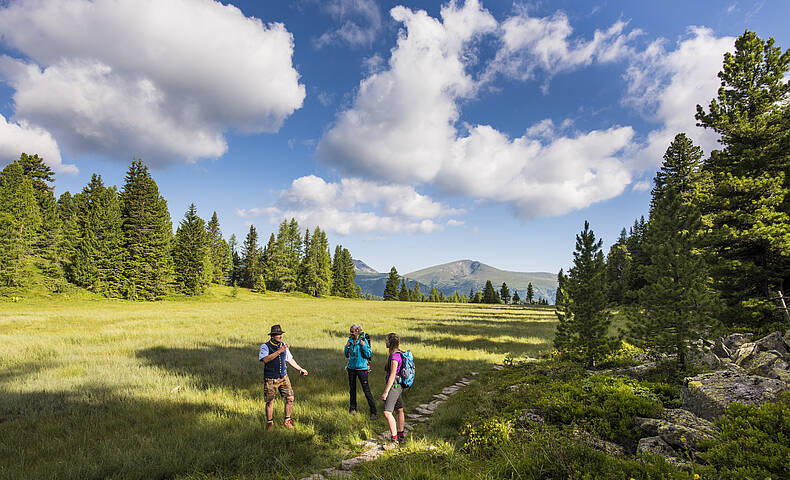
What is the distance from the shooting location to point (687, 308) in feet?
29.6

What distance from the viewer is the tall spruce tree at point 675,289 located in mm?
8789

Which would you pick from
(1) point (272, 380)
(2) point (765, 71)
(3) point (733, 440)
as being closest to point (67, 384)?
(1) point (272, 380)

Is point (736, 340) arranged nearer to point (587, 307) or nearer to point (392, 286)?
point (587, 307)

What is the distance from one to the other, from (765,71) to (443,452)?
68.6 feet

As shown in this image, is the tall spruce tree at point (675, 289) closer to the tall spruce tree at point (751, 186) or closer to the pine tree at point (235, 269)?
the tall spruce tree at point (751, 186)

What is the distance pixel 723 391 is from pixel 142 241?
59.7 meters

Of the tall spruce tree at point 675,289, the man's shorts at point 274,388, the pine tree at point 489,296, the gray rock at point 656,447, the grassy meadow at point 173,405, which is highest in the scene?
the tall spruce tree at point 675,289

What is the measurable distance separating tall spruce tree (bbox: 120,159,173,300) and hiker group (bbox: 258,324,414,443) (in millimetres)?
49997

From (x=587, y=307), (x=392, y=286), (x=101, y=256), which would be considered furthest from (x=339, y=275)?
(x=587, y=307)

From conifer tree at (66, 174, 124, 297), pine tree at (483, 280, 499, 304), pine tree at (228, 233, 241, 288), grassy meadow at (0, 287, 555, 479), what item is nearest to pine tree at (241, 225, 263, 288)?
pine tree at (228, 233, 241, 288)

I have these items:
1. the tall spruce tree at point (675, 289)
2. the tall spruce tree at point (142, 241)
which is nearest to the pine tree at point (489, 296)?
the tall spruce tree at point (142, 241)

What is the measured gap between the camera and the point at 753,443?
12.8 feet

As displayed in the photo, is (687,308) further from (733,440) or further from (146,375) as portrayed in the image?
(146,375)

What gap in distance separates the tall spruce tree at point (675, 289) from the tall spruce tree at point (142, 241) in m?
56.5
